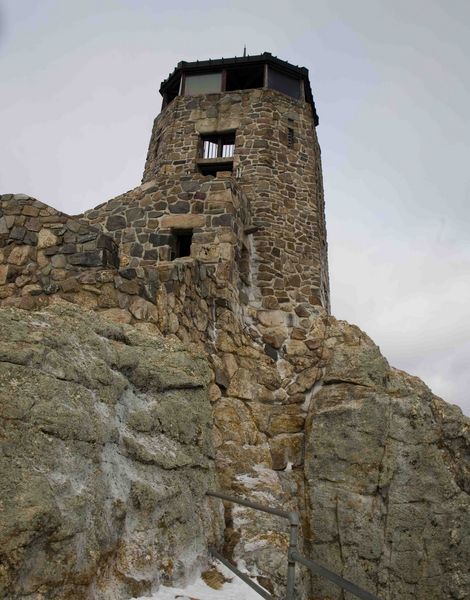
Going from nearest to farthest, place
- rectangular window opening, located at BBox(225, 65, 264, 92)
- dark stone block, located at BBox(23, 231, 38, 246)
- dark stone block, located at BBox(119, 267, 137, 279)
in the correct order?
dark stone block, located at BBox(119, 267, 137, 279) < dark stone block, located at BBox(23, 231, 38, 246) < rectangular window opening, located at BBox(225, 65, 264, 92)

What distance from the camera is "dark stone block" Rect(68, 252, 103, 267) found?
6.56 metres

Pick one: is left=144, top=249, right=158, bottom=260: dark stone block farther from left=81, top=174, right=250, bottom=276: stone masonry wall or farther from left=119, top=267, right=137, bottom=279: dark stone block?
left=119, top=267, right=137, bottom=279: dark stone block

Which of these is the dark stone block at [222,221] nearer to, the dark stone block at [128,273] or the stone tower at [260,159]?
the stone tower at [260,159]

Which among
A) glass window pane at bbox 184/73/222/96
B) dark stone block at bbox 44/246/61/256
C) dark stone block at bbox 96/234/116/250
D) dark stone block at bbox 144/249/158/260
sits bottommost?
dark stone block at bbox 44/246/61/256

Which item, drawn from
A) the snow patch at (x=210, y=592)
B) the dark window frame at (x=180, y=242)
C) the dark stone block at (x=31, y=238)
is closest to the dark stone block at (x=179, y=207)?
the dark window frame at (x=180, y=242)

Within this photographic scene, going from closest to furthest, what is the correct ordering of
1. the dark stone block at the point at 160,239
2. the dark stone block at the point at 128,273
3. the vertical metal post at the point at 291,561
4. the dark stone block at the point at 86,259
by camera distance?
the vertical metal post at the point at 291,561 < the dark stone block at the point at 128,273 < the dark stone block at the point at 86,259 < the dark stone block at the point at 160,239

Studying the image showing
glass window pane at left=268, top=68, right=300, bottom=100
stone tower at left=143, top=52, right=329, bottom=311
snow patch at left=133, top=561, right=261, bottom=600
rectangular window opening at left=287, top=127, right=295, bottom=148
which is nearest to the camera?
snow patch at left=133, top=561, right=261, bottom=600

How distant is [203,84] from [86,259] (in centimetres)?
1072

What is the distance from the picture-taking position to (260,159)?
43.1 ft

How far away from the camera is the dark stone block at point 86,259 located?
656 cm

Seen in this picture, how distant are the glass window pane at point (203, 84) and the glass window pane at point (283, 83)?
162 centimetres

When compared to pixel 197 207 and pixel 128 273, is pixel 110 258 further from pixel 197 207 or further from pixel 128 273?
pixel 197 207

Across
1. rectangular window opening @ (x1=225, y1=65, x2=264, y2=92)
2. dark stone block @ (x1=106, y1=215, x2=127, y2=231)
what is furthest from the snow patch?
rectangular window opening @ (x1=225, y1=65, x2=264, y2=92)

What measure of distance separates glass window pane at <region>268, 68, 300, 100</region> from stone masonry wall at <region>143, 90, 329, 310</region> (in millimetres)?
672
